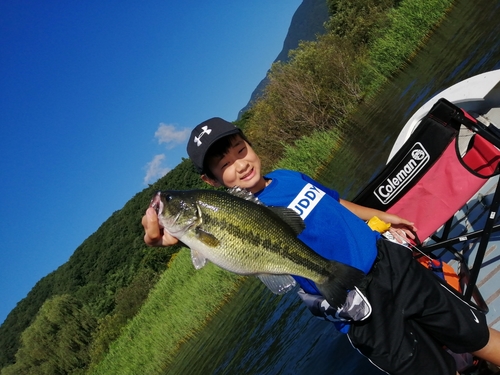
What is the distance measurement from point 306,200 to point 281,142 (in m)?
20.9

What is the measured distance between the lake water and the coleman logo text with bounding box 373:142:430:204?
6.53 feet

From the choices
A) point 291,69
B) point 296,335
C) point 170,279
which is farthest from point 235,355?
point 291,69

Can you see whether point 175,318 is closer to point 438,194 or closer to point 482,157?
point 438,194

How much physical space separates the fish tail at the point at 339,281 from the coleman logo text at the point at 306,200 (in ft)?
1.85

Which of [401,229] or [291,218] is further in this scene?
[401,229]

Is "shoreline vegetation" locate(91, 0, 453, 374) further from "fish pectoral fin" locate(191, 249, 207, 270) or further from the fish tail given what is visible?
the fish tail

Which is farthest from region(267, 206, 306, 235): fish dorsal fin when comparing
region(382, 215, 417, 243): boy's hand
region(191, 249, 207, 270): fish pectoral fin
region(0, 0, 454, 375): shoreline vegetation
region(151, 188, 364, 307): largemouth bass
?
region(0, 0, 454, 375): shoreline vegetation

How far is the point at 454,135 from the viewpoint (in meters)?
4.70

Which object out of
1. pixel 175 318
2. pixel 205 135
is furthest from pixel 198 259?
pixel 175 318

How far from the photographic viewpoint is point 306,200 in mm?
3574

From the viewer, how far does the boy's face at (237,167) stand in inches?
138

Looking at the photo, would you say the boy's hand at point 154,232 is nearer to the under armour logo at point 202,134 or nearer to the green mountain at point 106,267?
the under armour logo at point 202,134

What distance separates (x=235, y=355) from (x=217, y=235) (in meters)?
10.0

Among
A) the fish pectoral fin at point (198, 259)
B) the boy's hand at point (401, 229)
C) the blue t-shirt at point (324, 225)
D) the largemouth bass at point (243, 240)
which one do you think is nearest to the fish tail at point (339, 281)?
the largemouth bass at point (243, 240)
